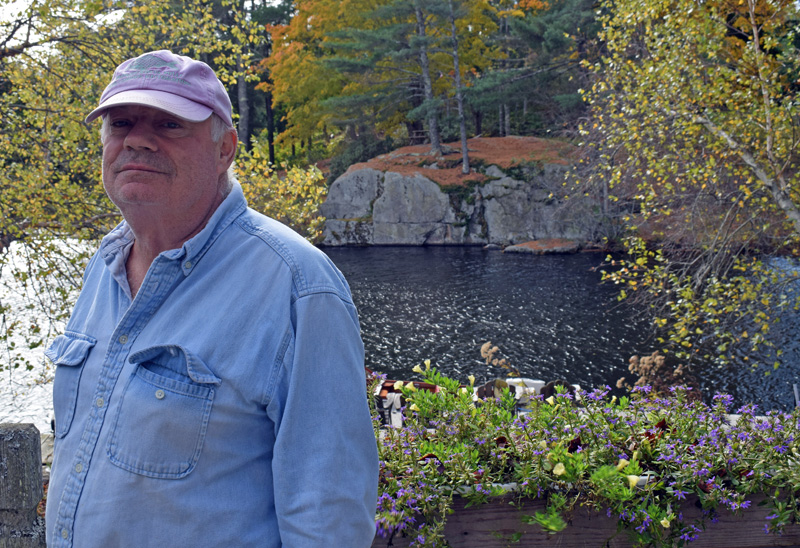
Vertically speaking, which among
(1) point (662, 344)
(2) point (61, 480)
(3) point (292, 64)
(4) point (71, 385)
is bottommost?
(1) point (662, 344)

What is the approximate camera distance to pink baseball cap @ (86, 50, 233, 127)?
1487mm

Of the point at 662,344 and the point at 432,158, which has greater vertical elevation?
the point at 432,158

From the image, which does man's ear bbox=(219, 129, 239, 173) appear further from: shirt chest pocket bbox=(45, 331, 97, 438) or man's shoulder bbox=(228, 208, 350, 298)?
shirt chest pocket bbox=(45, 331, 97, 438)

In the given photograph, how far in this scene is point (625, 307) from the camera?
16.5 m

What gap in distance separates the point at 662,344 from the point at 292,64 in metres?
22.0

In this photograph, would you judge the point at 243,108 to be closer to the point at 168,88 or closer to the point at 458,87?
the point at 458,87

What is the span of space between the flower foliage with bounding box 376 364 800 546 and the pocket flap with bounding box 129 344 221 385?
50.8 inches

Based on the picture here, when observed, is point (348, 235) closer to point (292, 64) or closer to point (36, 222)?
point (292, 64)

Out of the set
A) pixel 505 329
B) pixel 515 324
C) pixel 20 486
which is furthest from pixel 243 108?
pixel 20 486

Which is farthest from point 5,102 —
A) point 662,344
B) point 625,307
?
point 625,307

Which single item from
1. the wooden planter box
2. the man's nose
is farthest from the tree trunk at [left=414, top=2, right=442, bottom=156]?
the man's nose

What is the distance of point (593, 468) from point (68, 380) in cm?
192

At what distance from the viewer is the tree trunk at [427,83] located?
2720cm

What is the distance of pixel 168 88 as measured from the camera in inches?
59.1
